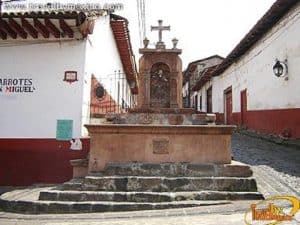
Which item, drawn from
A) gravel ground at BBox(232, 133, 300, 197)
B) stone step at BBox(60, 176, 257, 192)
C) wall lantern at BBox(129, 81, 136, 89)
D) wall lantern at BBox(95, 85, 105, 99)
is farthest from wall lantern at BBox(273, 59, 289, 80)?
wall lantern at BBox(129, 81, 136, 89)

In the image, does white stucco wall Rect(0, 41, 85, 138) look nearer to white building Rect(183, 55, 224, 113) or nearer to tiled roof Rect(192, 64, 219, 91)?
tiled roof Rect(192, 64, 219, 91)

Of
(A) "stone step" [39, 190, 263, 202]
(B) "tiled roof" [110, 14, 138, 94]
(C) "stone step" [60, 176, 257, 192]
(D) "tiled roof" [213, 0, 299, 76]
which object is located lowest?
(A) "stone step" [39, 190, 263, 202]

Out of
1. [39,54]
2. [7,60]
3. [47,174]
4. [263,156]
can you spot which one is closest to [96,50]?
[39,54]

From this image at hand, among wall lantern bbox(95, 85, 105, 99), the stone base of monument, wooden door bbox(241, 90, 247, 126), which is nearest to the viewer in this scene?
the stone base of monument

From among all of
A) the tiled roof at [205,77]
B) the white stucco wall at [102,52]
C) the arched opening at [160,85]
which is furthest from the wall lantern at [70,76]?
the tiled roof at [205,77]

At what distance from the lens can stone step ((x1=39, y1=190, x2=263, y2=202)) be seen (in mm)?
6289

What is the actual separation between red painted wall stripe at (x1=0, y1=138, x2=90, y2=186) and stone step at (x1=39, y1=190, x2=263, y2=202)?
1834 mm

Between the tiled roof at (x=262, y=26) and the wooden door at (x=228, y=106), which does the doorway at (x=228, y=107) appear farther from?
the tiled roof at (x=262, y=26)

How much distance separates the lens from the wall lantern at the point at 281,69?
11156 millimetres

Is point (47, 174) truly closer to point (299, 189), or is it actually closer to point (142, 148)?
point (142, 148)

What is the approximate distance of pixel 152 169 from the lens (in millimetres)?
6980

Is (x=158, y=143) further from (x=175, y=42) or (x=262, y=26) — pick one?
(x=262, y=26)

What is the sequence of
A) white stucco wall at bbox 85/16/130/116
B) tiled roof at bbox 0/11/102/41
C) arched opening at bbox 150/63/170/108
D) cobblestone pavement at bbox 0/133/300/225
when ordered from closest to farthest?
cobblestone pavement at bbox 0/133/300/225
tiled roof at bbox 0/11/102/41
arched opening at bbox 150/63/170/108
white stucco wall at bbox 85/16/130/116

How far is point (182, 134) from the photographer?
7223 mm
